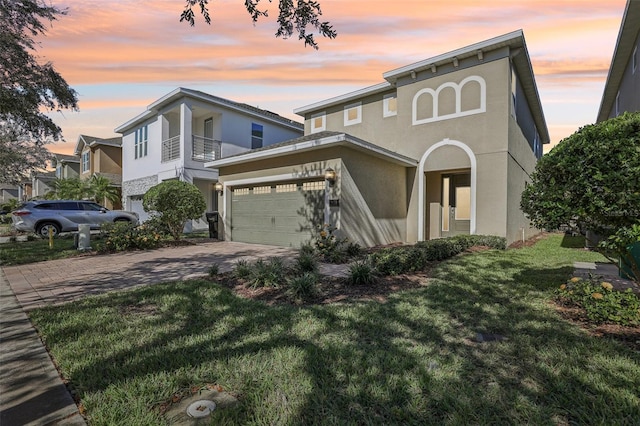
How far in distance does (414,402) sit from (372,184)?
28.2 ft

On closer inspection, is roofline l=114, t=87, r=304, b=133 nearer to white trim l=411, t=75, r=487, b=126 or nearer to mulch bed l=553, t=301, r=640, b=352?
white trim l=411, t=75, r=487, b=126

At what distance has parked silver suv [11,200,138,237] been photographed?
13.6 meters

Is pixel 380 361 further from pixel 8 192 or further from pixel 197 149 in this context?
pixel 8 192

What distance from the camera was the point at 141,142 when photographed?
19.4 metres

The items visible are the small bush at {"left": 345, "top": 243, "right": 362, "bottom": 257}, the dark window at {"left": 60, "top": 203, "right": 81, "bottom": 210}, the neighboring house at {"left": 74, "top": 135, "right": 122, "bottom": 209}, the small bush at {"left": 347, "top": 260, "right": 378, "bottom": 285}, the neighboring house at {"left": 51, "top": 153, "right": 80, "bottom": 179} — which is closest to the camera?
the small bush at {"left": 347, "top": 260, "right": 378, "bottom": 285}

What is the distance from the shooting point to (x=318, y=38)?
15.7 ft

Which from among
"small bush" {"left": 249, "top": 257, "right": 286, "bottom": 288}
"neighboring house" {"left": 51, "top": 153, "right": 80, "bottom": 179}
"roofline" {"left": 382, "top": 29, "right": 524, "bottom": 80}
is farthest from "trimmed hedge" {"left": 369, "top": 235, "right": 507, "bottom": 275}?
"neighboring house" {"left": 51, "top": 153, "right": 80, "bottom": 179}

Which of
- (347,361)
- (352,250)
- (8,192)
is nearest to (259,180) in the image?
(352,250)

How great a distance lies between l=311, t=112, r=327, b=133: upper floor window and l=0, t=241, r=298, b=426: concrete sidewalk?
293 inches

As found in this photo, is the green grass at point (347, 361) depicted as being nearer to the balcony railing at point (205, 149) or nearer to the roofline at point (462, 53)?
the roofline at point (462, 53)

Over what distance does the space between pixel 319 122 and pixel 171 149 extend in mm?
8113

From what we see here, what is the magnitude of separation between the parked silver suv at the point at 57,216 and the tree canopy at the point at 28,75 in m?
3.40

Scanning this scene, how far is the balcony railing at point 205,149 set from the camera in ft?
54.9

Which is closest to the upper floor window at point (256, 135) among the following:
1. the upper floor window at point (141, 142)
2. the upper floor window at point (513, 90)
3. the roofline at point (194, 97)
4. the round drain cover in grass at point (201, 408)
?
the roofline at point (194, 97)
